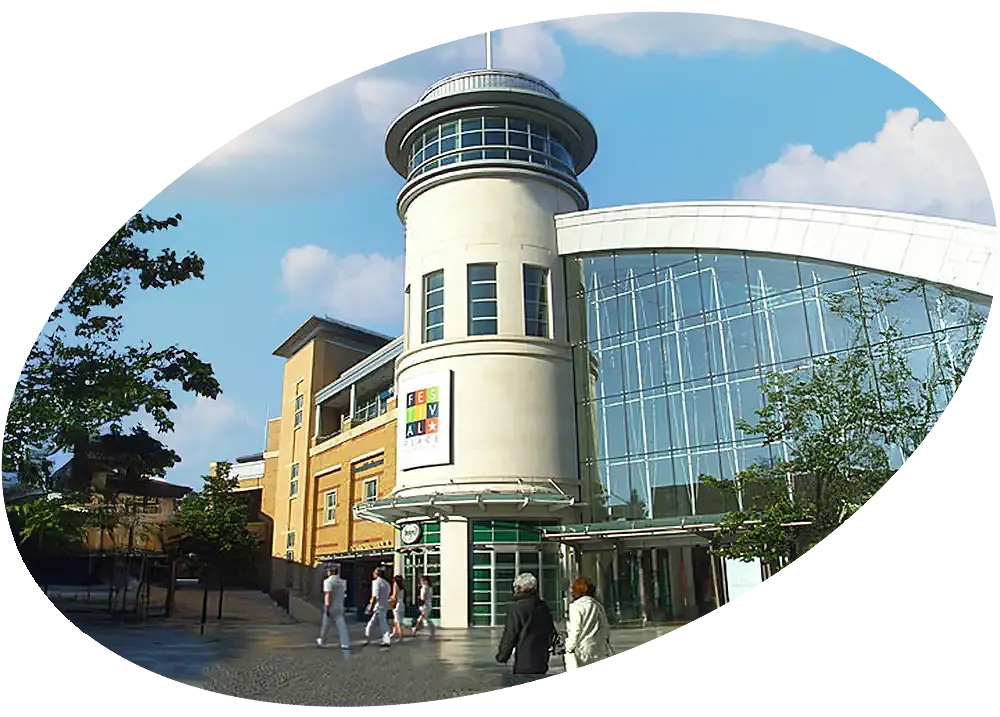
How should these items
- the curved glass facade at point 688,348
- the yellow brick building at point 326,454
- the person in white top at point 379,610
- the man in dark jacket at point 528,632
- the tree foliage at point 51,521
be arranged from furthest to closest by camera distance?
the yellow brick building at point 326,454
the curved glass facade at point 688,348
the person in white top at point 379,610
the tree foliage at point 51,521
the man in dark jacket at point 528,632

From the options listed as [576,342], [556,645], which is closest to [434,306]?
[576,342]

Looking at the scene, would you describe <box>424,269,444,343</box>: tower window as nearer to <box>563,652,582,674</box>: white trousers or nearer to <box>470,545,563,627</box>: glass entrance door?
<box>470,545,563,627</box>: glass entrance door

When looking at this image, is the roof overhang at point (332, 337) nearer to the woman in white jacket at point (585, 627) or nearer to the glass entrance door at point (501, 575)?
the glass entrance door at point (501, 575)

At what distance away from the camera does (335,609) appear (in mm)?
13070

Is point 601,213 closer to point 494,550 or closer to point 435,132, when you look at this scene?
point 435,132

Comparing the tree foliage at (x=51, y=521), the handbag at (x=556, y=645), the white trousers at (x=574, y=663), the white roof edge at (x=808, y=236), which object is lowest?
the white trousers at (x=574, y=663)

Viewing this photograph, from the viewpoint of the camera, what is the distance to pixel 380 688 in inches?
388

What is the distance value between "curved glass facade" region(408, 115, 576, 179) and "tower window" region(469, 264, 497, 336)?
3.19 metres

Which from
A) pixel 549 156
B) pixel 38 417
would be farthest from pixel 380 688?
pixel 549 156

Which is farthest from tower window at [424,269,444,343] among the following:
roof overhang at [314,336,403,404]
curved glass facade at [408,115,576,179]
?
roof overhang at [314,336,403,404]

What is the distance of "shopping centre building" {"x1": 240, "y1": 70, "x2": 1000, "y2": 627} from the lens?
17.4 meters

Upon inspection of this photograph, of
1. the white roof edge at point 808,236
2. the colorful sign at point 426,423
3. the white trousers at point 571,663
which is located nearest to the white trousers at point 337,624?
the white trousers at point 571,663

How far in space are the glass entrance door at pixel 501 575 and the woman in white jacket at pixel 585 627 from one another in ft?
42.2

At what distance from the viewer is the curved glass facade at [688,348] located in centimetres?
1698
